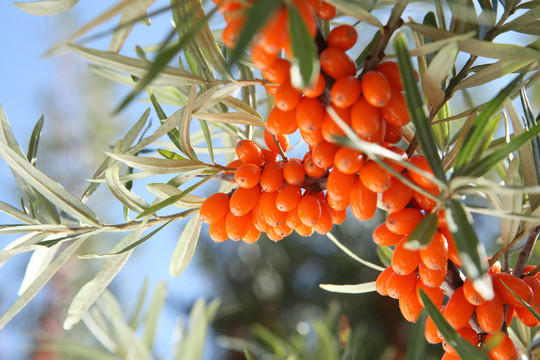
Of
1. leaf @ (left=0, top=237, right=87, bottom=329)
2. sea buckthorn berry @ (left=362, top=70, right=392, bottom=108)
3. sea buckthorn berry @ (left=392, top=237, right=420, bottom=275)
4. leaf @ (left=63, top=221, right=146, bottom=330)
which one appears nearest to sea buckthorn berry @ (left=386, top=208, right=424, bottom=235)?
sea buckthorn berry @ (left=392, top=237, right=420, bottom=275)

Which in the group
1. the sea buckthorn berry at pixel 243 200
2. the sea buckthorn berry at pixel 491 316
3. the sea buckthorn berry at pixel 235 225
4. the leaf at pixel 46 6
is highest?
the leaf at pixel 46 6

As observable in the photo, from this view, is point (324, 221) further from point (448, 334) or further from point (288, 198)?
point (448, 334)

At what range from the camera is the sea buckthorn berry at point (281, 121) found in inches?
19.2

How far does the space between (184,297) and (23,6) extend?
1.98 metres

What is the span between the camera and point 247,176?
0.54 m

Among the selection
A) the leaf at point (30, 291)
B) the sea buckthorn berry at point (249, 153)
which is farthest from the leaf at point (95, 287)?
the sea buckthorn berry at point (249, 153)

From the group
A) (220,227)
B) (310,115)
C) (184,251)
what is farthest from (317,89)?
(184,251)

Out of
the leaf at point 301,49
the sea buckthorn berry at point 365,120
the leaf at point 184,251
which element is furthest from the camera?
the leaf at point 184,251

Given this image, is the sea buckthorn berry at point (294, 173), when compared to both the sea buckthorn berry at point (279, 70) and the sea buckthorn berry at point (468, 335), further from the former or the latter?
the sea buckthorn berry at point (468, 335)

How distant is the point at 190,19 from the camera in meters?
0.49

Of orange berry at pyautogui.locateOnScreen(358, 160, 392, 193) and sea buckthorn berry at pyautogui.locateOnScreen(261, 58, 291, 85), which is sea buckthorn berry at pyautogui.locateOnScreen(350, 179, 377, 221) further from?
sea buckthorn berry at pyautogui.locateOnScreen(261, 58, 291, 85)

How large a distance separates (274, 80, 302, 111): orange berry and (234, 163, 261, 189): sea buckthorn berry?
0.36ft

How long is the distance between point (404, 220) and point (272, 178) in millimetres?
153

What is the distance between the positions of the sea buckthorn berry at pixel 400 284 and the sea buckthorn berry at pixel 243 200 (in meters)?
0.18
